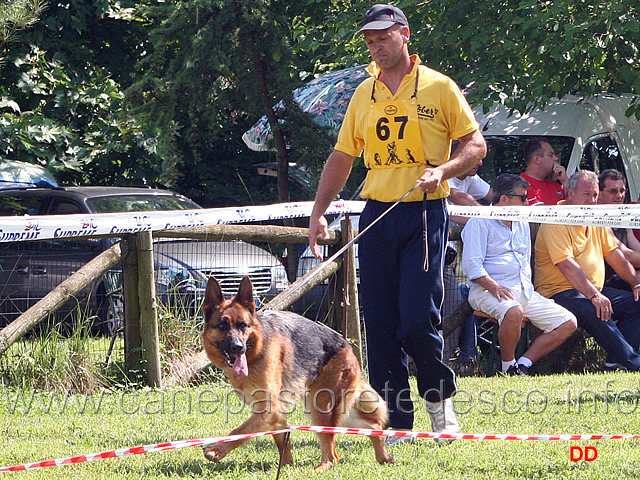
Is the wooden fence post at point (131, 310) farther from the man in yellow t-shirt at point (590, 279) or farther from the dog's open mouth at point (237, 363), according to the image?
the man in yellow t-shirt at point (590, 279)

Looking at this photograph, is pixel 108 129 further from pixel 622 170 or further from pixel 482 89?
pixel 622 170

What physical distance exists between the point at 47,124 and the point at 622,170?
365 inches

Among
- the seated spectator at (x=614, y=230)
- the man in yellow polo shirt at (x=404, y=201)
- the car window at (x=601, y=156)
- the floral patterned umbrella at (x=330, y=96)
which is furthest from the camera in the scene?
the floral patterned umbrella at (x=330, y=96)

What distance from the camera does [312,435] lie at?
541 centimetres

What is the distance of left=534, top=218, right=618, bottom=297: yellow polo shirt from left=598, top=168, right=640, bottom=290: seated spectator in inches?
13.6

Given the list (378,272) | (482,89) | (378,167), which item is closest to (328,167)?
(378,167)

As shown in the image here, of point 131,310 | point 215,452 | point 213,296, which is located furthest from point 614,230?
point 215,452

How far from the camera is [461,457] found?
4668mm

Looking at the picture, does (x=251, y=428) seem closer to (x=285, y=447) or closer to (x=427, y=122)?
(x=285, y=447)

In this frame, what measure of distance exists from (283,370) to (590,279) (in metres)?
4.66

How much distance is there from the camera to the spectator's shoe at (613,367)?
8125 mm

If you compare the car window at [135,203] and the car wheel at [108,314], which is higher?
the car window at [135,203]

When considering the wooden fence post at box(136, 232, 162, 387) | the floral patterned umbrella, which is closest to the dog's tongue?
the wooden fence post at box(136, 232, 162, 387)

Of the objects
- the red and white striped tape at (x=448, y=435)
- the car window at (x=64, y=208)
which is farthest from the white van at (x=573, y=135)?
the red and white striped tape at (x=448, y=435)
